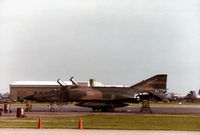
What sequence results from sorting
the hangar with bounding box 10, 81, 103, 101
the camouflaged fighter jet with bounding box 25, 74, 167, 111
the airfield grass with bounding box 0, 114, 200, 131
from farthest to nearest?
the hangar with bounding box 10, 81, 103, 101 < the camouflaged fighter jet with bounding box 25, 74, 167, 111 < the airfield grass with bounding box 0, 114, 200, 131

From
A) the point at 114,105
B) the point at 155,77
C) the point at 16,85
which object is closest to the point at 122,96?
the point at 114,105

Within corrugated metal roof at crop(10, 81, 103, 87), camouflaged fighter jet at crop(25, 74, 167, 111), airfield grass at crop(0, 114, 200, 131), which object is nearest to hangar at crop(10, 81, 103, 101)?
corrugated metal roof at crop(10, 81, 103, 87)

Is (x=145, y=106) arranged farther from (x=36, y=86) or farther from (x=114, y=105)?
(x=36, y=86)

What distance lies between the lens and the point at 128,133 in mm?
17828

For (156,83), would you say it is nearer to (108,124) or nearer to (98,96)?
(98,96)

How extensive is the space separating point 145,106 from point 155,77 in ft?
11.5

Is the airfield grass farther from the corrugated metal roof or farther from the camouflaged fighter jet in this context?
the corrugated metal roof

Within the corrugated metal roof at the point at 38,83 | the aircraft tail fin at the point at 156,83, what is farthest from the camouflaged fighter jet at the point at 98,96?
the corrugated metal roof at the point at 38,83

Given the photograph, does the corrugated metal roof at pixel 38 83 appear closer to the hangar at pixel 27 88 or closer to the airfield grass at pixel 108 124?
the hangar at pixel 27 88

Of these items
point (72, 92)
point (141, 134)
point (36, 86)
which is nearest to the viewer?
point (141, 134)

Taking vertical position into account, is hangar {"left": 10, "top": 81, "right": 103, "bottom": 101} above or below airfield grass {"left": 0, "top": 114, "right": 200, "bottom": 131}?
above

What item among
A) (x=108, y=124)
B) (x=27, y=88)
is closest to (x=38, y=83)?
(x=27, y=88)

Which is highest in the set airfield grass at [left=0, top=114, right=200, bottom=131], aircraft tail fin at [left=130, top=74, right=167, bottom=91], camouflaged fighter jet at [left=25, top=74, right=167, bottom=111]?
aircraft tail fin at [left=130, top=74, right=167, bottom=91]

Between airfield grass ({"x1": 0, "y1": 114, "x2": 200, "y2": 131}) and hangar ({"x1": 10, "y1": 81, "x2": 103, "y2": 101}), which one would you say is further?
hangar ({"x1": 10, "y1": 81, "x2": 103, "y2": 101})
